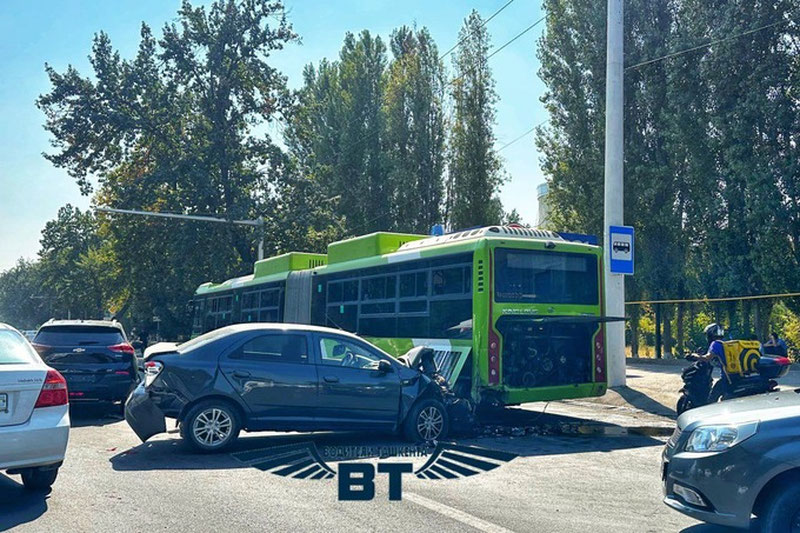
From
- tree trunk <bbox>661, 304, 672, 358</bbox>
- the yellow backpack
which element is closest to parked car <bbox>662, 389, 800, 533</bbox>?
the yellow backpack

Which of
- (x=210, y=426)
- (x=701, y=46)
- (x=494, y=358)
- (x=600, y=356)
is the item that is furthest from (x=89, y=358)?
(x=701, y=46)

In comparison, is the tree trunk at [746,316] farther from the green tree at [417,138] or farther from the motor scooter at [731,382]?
Answer: the green tree at [417,138]

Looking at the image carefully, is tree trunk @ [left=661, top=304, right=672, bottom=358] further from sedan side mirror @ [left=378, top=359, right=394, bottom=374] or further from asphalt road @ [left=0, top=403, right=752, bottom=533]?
sedan side mirror @ [left=378, top=359, right=394, bottom=374]

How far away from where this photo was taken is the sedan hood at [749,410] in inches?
216

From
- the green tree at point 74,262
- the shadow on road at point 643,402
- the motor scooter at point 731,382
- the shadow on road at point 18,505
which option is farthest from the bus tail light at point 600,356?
the green tree at point 74,262

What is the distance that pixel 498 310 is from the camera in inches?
466

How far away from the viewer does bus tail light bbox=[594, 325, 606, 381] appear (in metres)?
12.9

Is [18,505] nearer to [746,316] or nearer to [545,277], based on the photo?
[545,277]

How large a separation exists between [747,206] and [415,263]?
14469 millimetres

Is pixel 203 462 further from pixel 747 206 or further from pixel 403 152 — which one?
pixel 403 152

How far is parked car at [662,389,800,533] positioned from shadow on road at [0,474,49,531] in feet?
16.5

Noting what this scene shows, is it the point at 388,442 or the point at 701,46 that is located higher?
the point at 701,46

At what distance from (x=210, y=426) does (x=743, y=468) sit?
6128 mm

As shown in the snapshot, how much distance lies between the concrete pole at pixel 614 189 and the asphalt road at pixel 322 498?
20.6 feet
